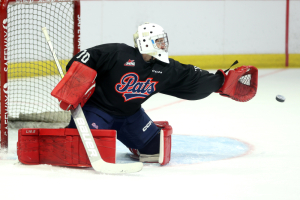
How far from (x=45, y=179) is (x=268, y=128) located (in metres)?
2.37

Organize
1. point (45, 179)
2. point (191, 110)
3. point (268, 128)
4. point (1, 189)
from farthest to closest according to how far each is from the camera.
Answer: point (191, 110)
point (268, 128)
point (45, 179)
point (1, 189)

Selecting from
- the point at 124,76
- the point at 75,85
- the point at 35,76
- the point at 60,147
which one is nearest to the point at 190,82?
the point at 124,76

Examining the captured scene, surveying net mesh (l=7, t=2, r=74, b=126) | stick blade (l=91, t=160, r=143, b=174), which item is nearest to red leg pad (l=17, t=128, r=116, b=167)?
stick blade (l=91, t=160, r=143, b=174)

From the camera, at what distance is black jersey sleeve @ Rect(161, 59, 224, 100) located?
3.03 meters

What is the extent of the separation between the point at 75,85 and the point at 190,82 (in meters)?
0.84

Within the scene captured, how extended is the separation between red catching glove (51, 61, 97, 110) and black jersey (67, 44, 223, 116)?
8cm

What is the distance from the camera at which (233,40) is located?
843cm

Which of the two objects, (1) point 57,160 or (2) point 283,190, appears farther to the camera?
(1) point 57,160

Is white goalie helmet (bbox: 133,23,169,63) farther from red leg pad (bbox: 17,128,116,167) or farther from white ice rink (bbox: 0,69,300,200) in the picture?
white ice rink (bbox: 0,69,300,200)

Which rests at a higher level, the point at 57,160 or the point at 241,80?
the point at 241,80

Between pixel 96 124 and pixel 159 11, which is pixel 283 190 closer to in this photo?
pixel 96 124

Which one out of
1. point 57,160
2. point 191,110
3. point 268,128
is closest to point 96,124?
point 57,160

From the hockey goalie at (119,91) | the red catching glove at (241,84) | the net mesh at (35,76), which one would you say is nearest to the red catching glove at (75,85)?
the hockey goalie at (119,91)

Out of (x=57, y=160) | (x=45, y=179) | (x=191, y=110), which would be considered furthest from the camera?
(x=191, y=110)
